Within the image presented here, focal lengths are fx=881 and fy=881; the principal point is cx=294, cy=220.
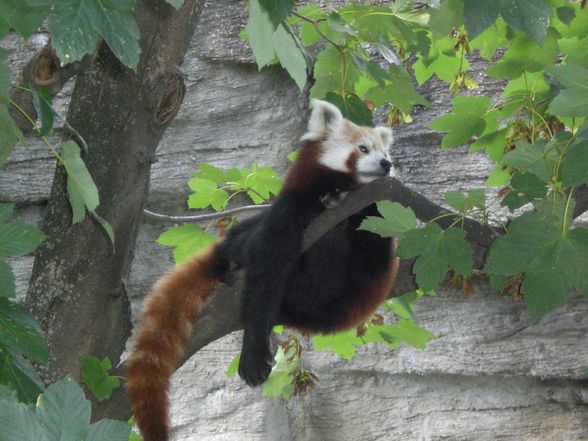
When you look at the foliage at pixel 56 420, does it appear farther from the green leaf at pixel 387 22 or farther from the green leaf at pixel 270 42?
the green leaf at pixel 387 22

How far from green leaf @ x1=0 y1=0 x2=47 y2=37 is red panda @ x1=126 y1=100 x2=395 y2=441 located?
4.45 feet

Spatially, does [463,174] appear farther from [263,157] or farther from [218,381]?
[218,381]

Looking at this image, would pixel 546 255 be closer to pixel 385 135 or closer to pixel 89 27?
pixel 89 27

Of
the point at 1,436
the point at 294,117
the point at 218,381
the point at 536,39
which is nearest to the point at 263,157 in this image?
the point at 294,117

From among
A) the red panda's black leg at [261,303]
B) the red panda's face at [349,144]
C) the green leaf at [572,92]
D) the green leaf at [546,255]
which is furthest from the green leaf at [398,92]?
the green leaf at [572,92]

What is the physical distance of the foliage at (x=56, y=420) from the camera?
1075 millimetres

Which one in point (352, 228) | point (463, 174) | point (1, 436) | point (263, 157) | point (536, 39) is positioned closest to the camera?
point (1, 436)

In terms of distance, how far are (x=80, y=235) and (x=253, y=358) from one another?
0.75 m

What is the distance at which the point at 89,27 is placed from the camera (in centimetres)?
163

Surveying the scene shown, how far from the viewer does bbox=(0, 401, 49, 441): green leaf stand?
1065 millimetres

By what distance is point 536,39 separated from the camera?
185 cm

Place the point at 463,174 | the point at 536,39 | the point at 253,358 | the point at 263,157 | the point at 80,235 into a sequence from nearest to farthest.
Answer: the point at 536,39 < the point at 80,235 < the point at 253,358 < the point at 463,174 < the point at 263,157

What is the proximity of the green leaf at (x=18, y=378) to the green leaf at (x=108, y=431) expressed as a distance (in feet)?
3.23

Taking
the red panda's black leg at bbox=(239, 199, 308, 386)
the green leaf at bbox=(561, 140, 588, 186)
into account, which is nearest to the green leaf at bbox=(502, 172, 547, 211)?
the green leaf at bbox=(561, 140, 588, 186)
